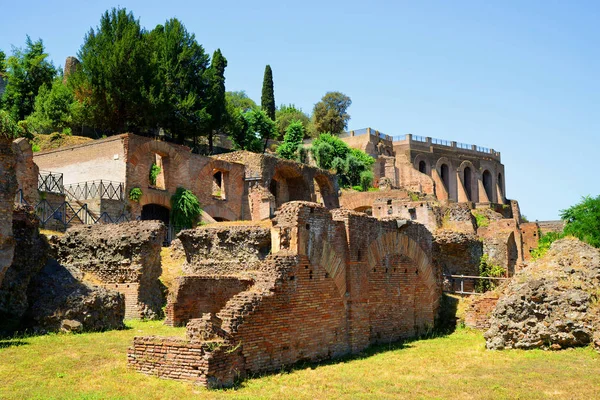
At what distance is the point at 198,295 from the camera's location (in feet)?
42.9

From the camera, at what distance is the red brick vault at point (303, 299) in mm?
8547

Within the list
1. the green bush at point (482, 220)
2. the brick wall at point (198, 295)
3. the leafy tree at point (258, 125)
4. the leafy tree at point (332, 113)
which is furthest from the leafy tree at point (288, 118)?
the brick wall at point (198, 295)

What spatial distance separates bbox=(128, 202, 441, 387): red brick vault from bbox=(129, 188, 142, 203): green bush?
10236mm

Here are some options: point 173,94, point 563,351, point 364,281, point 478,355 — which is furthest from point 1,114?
point 173,94

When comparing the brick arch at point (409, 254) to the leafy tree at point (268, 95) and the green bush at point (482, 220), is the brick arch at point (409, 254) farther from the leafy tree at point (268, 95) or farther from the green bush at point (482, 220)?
the leafy tree at point (268, 95)

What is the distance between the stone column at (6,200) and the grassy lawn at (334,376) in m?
1.50

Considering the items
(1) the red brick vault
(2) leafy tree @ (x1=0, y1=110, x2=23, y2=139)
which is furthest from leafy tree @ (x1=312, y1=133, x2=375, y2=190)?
(2) leafy tree @ (x1=0, y1=110, x2=23, y2=139)

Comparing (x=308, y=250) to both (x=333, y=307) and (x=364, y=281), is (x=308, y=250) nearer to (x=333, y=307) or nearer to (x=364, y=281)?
(x=333, y=307)

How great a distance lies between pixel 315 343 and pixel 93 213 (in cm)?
1440

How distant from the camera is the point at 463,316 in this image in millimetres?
15445

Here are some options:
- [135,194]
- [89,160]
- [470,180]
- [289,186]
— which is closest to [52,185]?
[89,160]

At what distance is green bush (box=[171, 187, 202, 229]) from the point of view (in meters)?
25.8

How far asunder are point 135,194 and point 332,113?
1392 inches

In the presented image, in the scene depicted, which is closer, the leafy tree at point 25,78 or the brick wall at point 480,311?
the brick wall at point 480,311
